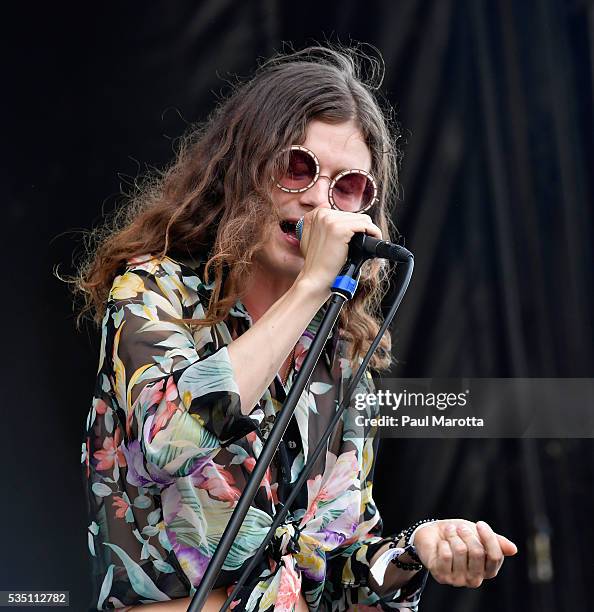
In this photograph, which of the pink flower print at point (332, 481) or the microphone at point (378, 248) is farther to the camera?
the pink flower print at point (332, 481)

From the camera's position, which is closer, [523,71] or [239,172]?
[239,172]

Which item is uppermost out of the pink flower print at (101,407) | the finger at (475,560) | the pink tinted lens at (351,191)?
the pink tinted lens at (351,191)

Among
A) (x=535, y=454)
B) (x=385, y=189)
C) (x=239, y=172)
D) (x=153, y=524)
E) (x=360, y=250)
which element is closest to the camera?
(x=360, y=250)

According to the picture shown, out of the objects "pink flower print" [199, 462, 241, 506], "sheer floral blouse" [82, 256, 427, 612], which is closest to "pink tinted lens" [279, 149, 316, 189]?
"sheer floral blouse" [82, 256, 427, 612]

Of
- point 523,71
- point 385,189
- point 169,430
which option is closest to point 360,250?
point 169,430

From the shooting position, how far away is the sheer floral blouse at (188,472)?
120 cm

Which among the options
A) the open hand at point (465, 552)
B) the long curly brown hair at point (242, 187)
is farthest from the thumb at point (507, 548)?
the long curly brown hair at point (242, 187)

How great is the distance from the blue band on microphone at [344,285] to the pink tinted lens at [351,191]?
18.6 inches

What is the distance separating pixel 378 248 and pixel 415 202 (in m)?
1.23

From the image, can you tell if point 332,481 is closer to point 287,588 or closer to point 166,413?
point 287,588

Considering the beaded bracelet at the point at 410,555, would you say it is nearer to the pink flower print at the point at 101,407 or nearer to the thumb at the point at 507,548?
the thumb at the point at 507,548

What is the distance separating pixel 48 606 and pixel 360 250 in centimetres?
158

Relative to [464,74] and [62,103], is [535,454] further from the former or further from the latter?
[62,103]

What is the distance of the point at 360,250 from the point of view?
3.85 feet
